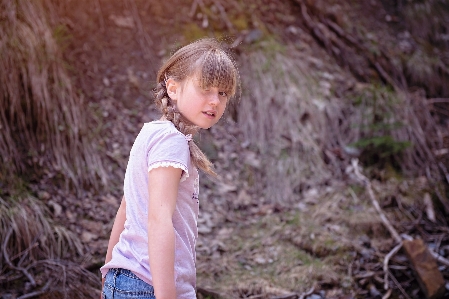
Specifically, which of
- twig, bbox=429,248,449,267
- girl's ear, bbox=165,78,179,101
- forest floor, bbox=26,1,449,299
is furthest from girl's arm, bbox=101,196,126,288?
twig, bbox=429,248,449,267

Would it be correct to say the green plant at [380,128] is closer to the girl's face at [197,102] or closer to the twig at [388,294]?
the twig at [388,294]

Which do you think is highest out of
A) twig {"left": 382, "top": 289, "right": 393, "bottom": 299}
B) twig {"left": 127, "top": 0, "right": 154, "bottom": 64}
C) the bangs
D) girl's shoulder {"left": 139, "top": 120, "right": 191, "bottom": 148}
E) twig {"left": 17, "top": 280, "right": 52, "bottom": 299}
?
twig {"left": 127, "top": 0, "right": 154, "bottom": 64}

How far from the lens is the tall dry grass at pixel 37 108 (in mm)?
3521

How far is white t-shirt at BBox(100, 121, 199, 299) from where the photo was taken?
64.9 inches

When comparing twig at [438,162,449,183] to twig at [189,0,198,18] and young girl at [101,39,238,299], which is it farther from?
young girl at [101,39,238,299]

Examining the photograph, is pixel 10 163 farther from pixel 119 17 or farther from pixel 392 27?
pixel 392 27

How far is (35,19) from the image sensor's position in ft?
12.9

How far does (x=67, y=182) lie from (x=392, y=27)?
5167 mm

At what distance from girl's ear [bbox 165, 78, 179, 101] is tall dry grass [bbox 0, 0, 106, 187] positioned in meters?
2.00

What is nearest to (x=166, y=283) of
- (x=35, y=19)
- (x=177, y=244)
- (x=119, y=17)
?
(x=177, y=244)

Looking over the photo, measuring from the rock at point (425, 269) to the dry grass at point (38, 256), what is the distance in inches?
83.4

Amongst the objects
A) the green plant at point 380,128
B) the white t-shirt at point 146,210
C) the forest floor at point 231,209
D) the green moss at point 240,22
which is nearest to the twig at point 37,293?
the forest floor at point 231,209

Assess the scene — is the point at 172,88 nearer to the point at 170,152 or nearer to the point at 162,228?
the point at 170,152

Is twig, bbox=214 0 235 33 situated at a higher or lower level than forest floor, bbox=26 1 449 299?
higher
